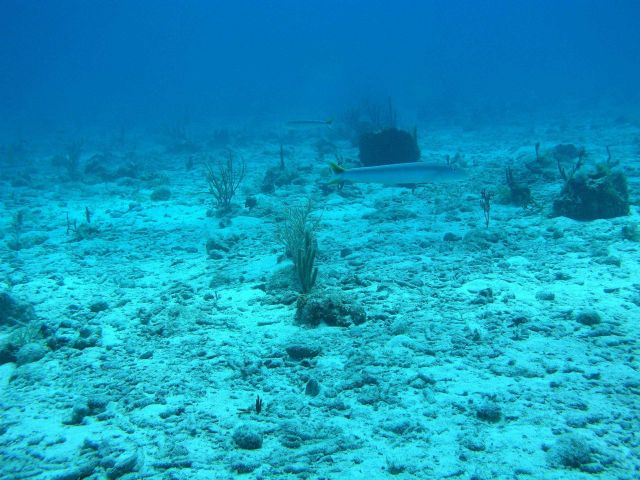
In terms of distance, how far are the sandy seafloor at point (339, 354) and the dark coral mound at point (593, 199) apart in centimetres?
36

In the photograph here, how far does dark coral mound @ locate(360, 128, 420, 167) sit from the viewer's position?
12.7 m

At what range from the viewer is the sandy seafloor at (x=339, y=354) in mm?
2922

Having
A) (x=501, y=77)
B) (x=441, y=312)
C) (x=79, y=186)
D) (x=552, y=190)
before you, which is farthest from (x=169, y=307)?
(x=501, y=77)

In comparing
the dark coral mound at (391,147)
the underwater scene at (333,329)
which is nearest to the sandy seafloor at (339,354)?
the underwater scene at (333,329)

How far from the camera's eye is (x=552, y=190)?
31.9 ft

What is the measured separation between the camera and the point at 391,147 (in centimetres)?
1268

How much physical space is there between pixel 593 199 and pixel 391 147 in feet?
20.9

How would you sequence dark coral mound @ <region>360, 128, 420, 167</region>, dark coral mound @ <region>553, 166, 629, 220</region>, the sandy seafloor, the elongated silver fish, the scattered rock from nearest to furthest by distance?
the sandy seafloor
the scattered rock
the elongated silver fish
dark coral mound @ <region>553, 166, 629, 220</region>
dark coral mound @ <region>360, 128, 420, 167</region>

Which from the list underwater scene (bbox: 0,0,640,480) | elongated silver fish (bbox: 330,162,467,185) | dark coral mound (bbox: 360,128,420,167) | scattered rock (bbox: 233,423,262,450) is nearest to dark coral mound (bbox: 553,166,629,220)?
underwater scene (bbox: 0,0,640,480)

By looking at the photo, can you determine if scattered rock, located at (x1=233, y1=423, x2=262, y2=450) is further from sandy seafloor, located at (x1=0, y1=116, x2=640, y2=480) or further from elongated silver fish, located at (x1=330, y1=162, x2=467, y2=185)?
elongated silver fish, located at (x1=330, y1=162, x2=467, y2=185)

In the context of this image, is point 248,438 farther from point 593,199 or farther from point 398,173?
point 593,199

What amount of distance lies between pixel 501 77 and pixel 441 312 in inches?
3491

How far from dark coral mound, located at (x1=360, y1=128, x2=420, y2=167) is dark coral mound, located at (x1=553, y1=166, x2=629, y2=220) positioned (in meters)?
5.56

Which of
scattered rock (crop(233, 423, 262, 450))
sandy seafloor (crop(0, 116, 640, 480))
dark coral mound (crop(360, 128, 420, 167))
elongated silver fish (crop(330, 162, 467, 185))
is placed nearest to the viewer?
sandy seafloor (crop(0, 116, 640, 480))
